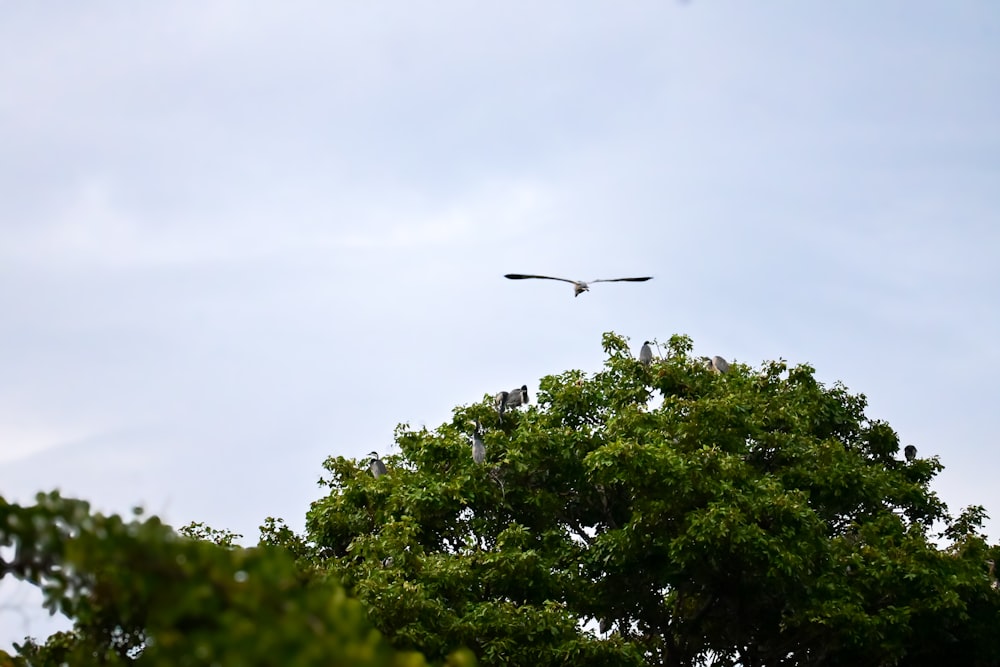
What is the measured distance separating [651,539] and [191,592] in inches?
573

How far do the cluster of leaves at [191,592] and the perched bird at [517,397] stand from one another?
603 inches

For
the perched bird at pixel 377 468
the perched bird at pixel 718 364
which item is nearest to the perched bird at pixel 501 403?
the perched bird at pixel 377 468

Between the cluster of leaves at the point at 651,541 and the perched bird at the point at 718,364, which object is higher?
the perched bird at the point at 718,364

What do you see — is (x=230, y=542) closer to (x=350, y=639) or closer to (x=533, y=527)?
(x=533, y=527)

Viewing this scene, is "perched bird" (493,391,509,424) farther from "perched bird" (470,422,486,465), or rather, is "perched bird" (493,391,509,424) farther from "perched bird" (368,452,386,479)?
"perched bird" (368,452,386,479)

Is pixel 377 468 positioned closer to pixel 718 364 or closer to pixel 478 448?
pixel 478 448

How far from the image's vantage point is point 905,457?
23453 millimetres

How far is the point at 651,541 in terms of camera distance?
17891 mm

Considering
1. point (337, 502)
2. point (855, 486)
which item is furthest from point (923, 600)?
point (337, 502)

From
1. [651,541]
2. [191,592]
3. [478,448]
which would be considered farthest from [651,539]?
[191,592]

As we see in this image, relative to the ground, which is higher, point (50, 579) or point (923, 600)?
point (923, 600)

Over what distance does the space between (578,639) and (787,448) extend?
6264mm

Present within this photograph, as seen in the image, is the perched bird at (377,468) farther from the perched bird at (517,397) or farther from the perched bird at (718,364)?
the perched bird at (718,364)

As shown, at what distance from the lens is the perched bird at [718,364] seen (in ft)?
72.5
